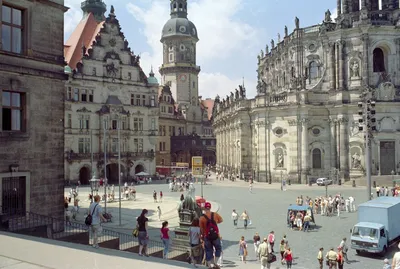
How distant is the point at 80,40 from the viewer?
6088 centimetres

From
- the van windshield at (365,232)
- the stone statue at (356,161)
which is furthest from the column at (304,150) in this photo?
the van windshield at (365,232)

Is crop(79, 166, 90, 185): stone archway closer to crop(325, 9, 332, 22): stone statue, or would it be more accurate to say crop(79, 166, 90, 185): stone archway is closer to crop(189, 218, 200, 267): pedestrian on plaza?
crop(325, 9, 332, 22): stone statue

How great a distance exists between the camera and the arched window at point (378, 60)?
5478 centimetres

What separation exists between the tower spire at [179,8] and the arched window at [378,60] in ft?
159

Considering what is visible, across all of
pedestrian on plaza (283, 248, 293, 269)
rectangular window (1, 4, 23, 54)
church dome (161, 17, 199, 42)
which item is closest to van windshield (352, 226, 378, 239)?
pedestrian on plaza (283, 248, 293, 269)

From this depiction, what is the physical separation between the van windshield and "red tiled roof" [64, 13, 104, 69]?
47.7m

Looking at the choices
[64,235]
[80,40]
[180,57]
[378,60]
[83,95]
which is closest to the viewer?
[64,235]

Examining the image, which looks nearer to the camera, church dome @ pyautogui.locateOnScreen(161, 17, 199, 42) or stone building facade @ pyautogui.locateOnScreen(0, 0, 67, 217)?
stone building facade @ pyautogui.locateOnScreen(0, 0, 67, 217)

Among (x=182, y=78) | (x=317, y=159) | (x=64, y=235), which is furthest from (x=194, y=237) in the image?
(x=182, y=78)

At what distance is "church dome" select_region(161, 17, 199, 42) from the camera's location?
8962cm

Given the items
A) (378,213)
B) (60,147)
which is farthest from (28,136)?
(378,213)

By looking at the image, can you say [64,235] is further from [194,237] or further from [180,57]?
[180,57]

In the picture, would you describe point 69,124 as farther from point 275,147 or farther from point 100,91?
point 275,147

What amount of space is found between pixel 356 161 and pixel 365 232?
3299 centimetres
